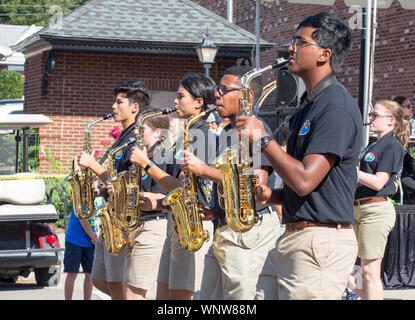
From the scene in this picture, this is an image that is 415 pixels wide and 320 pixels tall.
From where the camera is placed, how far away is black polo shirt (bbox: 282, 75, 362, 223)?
141 inches

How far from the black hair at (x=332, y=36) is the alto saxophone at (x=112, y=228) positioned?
8.07 feet

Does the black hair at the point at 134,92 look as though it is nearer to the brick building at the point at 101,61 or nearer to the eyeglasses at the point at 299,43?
the eyeglasses at the point at 299,43

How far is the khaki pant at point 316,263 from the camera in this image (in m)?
3.69

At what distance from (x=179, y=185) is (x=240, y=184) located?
48.6 inches

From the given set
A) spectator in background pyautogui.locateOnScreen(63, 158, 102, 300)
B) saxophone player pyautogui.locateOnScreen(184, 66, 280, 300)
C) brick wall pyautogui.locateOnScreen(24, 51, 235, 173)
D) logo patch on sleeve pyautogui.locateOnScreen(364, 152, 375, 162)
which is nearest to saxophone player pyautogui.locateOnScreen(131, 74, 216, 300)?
saxophone player pyautogui.locateOnScreen(184, 66, 280, 300)

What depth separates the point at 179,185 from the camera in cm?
540

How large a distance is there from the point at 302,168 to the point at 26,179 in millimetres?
6444

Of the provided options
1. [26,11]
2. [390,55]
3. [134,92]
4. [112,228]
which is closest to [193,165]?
[112,228]

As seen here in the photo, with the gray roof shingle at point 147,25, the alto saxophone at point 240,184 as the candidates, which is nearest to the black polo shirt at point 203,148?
the alto saxophone at point 240,184

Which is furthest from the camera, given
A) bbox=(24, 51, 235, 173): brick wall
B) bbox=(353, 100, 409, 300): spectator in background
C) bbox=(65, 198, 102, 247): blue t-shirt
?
bbox=(24, 51, 235, 173): brick wall

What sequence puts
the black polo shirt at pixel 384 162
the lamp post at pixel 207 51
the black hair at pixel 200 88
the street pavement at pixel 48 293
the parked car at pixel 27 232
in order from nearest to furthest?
1. the black hair at pixel 200 88
2. the black polo shirt at pixel 384 162
3. the street pavement at pixel 48 293
4. the parked car at pixel 27 232
5. the lamp post at pixel 207 51

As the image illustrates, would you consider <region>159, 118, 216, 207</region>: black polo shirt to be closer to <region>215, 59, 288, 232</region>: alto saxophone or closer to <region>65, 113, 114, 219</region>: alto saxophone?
<region>215, 59, 288, 232</region>: alto saxophone

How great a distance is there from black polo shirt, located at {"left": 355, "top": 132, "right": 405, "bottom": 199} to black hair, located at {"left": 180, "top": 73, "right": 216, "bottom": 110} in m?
1.89

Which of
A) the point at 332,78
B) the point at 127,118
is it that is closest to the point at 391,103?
the point at 127,118
